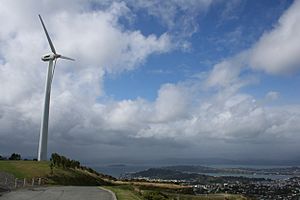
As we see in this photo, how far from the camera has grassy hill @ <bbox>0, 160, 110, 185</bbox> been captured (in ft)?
189

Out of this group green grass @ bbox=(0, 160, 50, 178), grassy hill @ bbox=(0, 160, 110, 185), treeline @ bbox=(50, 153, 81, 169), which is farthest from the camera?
treeline @ bbox=(50, 153, 81, 169)

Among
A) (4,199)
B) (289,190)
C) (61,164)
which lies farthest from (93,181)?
(289,190)

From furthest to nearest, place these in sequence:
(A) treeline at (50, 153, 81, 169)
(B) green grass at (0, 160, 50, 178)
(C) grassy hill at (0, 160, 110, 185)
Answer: (A) treeline at (50, 153, 81, 169) → (C) grassy hill at (0, 160, 110, 185) → (B) green grass at (0, 160, 50, 178)

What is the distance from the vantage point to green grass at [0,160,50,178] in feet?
188

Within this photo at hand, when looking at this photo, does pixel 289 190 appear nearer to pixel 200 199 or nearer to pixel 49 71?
pixel 200 199

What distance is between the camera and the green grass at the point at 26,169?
188ft

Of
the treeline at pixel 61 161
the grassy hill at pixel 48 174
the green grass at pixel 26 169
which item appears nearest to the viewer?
the green grass at pixel 26 169

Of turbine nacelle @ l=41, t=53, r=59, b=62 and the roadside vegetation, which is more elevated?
turbine nacelle @ l=41, t=53, r=59, b=62

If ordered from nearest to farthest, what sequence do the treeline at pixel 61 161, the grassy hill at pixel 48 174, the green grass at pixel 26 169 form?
the green grass at pixel 26 169 < the grassy hill at pixel 48 174 < the treeline at pixel 61 161

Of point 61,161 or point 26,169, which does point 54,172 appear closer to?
point 26,169

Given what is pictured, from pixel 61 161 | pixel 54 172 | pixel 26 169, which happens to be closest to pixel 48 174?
pixel 54 172

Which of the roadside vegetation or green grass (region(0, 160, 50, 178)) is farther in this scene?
the roadside vegetation

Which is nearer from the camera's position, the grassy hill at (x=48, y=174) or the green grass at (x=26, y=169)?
the green grass at (x=26, y=169)

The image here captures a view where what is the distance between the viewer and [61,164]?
71.6 meters
